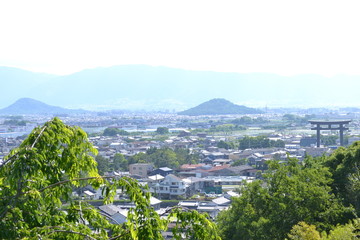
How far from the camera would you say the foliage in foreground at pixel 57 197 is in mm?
2324

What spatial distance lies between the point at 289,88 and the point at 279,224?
7713 inches

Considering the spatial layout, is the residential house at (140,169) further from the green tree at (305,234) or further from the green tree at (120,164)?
the green tree at (305,234)

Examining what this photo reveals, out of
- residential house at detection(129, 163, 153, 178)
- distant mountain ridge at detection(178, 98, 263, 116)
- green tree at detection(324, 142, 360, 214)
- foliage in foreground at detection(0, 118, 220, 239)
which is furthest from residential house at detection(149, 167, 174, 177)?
distant mountain ridge at detection(178, 98, 263, 116)

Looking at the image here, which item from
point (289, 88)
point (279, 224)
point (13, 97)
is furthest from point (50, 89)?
point (279, 224)

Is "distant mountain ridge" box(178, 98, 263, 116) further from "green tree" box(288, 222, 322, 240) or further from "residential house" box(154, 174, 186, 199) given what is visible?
"green tree" box(288, 222, 322, 240)

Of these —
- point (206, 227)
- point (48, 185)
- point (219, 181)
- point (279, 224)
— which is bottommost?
point (219, 181)

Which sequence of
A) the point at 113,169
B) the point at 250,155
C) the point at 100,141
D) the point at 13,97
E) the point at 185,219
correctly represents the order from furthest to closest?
1. the point at 13,97
2. the point at 100,141
3. the point at 250,155
4. the point at 113,169
5. the point at 185,219

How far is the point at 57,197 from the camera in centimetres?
263

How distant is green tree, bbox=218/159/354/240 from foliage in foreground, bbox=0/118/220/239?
16.1ft

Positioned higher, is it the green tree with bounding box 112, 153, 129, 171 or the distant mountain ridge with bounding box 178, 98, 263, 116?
the distant mountain ridge with bounding box 178, 98, 263, 116

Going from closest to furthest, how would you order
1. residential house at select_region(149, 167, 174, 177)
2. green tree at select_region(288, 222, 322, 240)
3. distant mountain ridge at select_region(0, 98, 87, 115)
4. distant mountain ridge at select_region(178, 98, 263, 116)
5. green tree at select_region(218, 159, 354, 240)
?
green tree at select_region(288, 222, 322, 240) → green tree at select_region(218, 159, 354, 240) → residential house at select_region(149, 167, 174, 177) → distant mountain ridge at select_region(178, 98, 263, 116) → distant mountain ridge at select_region(0, 98, 87, 115)

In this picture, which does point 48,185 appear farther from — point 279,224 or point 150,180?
point 150,180

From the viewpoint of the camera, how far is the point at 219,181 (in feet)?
74.3

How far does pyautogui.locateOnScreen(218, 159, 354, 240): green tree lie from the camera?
7.29 metres
